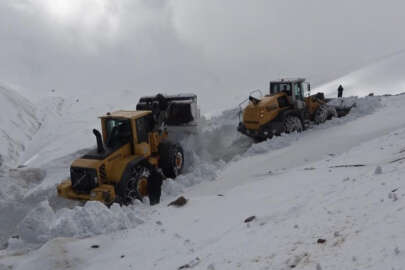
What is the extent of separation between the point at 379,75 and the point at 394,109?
39.5 feet

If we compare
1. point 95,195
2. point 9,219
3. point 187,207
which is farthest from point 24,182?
point 187,207

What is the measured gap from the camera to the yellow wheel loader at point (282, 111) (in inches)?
497

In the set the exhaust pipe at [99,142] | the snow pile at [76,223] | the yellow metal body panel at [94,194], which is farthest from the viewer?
the exhaust pipe at [99,142]

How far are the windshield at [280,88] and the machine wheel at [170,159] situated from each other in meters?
4.66

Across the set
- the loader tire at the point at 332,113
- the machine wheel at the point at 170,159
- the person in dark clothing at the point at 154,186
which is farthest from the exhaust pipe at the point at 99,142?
the loader tire at the point at 332,113

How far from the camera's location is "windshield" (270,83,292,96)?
13.5 metres

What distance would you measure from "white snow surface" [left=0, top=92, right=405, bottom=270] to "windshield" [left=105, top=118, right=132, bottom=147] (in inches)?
51.2

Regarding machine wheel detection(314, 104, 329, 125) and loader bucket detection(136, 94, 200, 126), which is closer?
loader bucket detection(136, 94, 200, 126)

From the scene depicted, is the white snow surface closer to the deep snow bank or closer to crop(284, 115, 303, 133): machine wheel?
the deep snow bank

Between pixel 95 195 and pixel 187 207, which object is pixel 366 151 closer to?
pixel 187 207

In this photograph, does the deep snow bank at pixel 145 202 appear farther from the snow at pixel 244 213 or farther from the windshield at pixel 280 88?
the windshield at pixel 280 88

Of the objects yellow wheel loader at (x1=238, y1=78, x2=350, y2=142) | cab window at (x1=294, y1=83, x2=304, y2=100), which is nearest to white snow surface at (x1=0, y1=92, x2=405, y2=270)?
yellow wheel loader at (x1=238, y1=78, x2=350, y2=142)

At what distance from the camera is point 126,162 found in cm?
884

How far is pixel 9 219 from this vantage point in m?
9.03
